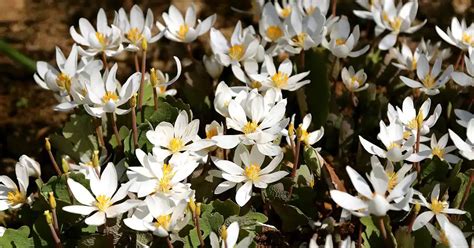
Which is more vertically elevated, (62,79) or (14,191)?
(62,79)

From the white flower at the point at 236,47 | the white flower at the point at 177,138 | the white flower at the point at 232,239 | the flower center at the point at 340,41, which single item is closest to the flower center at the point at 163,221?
the white flower at the point at 232,239

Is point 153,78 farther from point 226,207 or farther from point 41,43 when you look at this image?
point 41,43

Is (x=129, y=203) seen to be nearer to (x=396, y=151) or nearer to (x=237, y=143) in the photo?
(x=237, y=143)

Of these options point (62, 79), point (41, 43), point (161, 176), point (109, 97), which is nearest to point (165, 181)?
point (161, 176)

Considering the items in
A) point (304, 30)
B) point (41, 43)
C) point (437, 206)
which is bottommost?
point (41, 43)

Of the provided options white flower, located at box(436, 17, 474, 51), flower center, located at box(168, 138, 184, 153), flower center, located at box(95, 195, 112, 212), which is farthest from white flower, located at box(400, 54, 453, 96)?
flower center, located at box(95, 195, 112, 212)

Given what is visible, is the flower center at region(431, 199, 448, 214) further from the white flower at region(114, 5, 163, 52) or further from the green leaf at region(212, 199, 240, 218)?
the white flower at region(114, 5, 163, 52)
